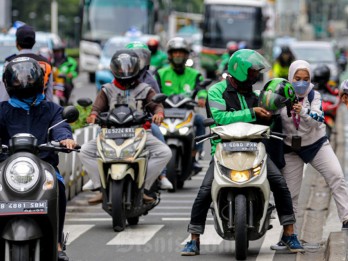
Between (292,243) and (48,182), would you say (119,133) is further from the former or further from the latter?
(48,182)

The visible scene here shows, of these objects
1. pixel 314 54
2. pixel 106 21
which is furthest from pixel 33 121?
pixel 106 21

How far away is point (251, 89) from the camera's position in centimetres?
1057

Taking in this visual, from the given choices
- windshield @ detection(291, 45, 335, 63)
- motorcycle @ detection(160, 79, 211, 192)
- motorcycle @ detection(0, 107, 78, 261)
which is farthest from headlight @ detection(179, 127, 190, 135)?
windshield @ detection(291, 45, 335, 63)

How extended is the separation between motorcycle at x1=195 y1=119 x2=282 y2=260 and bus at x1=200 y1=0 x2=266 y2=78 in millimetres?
43485

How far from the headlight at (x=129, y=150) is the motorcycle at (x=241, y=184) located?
6.23 ft

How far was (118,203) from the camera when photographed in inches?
468

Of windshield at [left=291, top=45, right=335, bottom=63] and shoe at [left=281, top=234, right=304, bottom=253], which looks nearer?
shoe at [left=281, top=234, right=304, bottom=253]

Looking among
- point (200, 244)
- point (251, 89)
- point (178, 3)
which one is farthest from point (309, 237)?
point (178, 3)

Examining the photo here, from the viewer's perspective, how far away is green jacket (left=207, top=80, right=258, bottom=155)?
1034 centimetres

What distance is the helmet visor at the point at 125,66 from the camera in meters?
12.6

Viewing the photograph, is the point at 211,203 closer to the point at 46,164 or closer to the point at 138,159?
the point at 138,159

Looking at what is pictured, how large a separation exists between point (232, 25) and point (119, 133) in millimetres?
42814

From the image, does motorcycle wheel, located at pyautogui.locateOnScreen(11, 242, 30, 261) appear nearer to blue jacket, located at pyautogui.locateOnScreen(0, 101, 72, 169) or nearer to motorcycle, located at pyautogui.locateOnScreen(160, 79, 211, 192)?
blue jacket, located at pyautogui.locateOnScreen(0, 101, 72, 169)

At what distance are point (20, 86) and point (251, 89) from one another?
8.76ft
